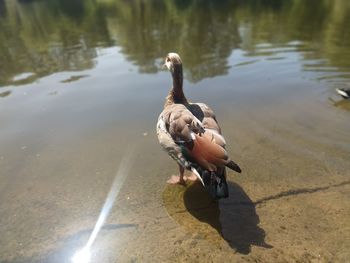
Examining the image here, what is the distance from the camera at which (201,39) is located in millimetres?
17078

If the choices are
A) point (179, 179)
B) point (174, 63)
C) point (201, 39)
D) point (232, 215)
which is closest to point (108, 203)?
point (179, 179)

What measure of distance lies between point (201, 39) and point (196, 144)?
13.0 m

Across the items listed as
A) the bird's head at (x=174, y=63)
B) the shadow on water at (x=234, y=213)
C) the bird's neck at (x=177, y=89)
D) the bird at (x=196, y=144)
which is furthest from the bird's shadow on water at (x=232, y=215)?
the bird's head at (x=174, y=63)

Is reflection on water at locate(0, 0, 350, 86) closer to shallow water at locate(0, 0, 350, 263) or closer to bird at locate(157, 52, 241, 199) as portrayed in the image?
shallow water at locate(0, 0, 350, 263)

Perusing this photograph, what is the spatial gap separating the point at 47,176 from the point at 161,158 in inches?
80.4

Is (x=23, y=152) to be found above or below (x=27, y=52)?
above

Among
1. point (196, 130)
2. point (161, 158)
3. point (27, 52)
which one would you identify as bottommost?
point (27, 52)

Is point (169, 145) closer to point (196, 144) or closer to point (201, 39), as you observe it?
point (196, 144)

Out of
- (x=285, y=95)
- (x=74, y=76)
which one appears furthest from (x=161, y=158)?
(x=74, y=76)

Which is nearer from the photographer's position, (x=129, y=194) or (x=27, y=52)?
(x=129, y=194)

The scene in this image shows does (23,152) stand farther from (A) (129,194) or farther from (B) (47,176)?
(A) (129,194)

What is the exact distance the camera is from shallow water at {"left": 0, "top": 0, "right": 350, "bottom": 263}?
4.70 meters

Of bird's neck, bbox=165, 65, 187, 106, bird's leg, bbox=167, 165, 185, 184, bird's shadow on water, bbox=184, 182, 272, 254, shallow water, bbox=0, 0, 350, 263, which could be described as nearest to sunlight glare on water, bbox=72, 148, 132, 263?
shallow water, bbox=0, 0, 350, 263

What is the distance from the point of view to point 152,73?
39.7ft
